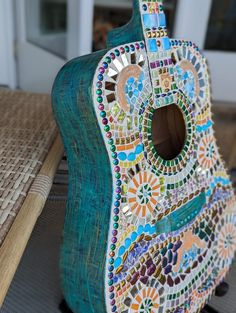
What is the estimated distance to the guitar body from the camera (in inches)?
16.5

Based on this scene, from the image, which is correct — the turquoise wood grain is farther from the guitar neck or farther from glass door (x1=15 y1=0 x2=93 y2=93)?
glass door (x1=15 y1=0 x2=93 y2=93)

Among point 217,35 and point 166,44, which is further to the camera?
point 217,35

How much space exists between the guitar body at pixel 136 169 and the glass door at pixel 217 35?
1083 millimetres

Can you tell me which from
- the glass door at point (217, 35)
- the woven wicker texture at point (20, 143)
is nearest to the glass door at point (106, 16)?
the glass door at point (217, 35)

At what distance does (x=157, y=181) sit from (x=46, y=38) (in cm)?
135

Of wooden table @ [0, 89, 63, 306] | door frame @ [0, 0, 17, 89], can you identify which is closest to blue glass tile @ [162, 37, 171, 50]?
wooden table @ [0, 89, 63, 306]

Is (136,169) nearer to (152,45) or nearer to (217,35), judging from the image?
(152,45)

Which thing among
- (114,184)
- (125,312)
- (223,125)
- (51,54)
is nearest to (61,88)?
(114,184)

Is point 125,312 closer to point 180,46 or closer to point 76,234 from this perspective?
point 76,234

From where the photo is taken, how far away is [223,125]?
1271mm

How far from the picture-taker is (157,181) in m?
0.49

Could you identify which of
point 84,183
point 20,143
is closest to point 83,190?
point 84,183

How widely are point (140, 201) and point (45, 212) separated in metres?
0.31

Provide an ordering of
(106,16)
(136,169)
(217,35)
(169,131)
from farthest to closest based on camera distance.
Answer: (106,16), (217,35), (169,131), (136,169)
